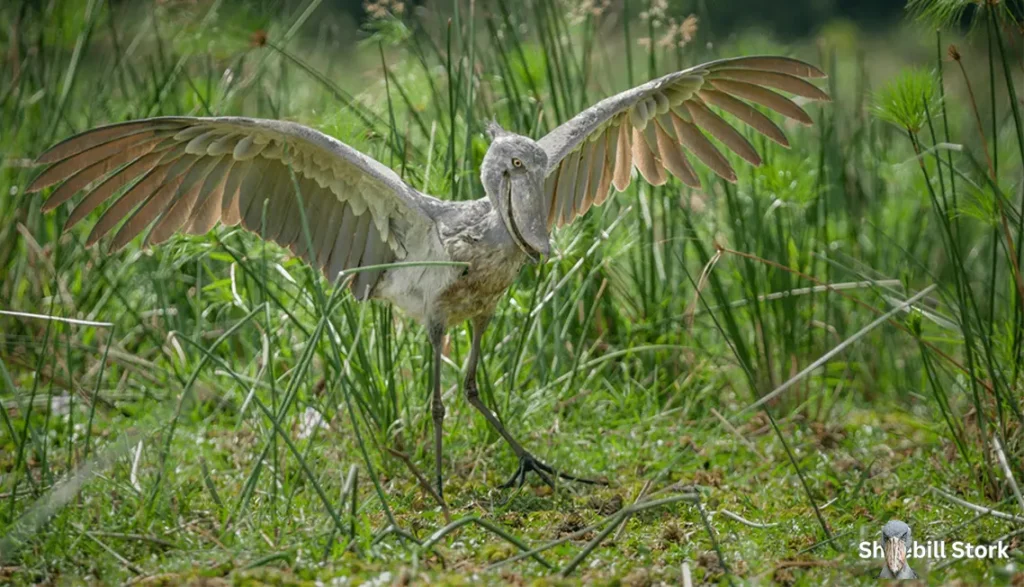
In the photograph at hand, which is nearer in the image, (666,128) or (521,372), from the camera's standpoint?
(666,128)

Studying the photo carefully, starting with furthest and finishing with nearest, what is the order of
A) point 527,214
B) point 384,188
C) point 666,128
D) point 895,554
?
point 666,128
point 384,188
point 527,214
point 895,554

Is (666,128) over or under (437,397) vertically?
over

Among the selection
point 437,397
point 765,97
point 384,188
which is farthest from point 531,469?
point 765,97

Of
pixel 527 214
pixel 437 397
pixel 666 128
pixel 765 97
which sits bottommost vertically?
pixel 437 397

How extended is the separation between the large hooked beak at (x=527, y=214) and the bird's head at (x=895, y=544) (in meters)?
1.20

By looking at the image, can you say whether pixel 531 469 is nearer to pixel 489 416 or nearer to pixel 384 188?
pixel 489 416

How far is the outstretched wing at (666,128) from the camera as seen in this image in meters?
3.64

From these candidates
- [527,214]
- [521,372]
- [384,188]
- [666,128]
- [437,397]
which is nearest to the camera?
[527,214]

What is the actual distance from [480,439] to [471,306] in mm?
667

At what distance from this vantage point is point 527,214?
3.38 meters

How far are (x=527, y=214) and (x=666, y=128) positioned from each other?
34.1 inches

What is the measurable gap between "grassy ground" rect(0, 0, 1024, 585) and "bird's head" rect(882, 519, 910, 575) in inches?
2.7

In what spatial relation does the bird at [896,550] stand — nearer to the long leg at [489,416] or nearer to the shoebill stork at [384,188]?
the long leg at [489,416]

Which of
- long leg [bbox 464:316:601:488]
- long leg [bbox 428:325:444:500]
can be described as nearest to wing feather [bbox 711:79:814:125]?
long leg [bbox 464:316:601:488]
